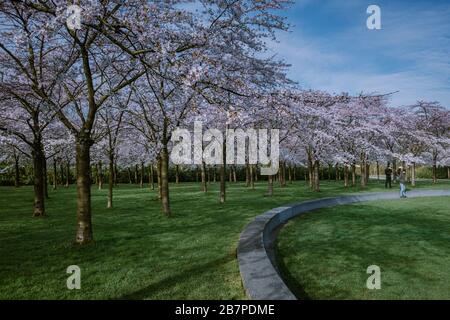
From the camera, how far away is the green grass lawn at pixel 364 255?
21.1 ft

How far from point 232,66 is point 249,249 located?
509cm

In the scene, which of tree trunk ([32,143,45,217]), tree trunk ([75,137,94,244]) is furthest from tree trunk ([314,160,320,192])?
tree trunk ([75,137,94,244])

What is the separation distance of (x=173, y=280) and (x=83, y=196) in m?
4.25

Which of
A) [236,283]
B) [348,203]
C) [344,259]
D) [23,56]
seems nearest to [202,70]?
[236,283]

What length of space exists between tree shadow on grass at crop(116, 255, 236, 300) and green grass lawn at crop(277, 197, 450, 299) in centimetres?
142

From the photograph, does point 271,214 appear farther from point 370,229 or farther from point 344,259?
point 344,259

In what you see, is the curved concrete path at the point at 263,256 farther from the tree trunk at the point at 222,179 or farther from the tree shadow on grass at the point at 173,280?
the tree trunk at the point at 222,179

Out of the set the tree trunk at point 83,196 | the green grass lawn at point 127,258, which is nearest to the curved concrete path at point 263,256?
the green grass lawn at point 127,258

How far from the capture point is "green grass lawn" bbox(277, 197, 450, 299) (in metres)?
6.42

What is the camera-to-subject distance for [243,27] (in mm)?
9922

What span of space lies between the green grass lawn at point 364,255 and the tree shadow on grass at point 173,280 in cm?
142

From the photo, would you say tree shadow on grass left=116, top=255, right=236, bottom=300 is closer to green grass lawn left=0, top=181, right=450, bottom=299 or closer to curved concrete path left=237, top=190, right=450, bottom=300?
green grass lawn left=0, top=181, right=450, bottom=299

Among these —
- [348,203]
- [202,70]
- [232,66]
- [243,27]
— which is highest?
[243,27]

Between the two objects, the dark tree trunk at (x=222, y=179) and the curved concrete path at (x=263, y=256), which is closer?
the curved concrete path at (x=263, y=256)
